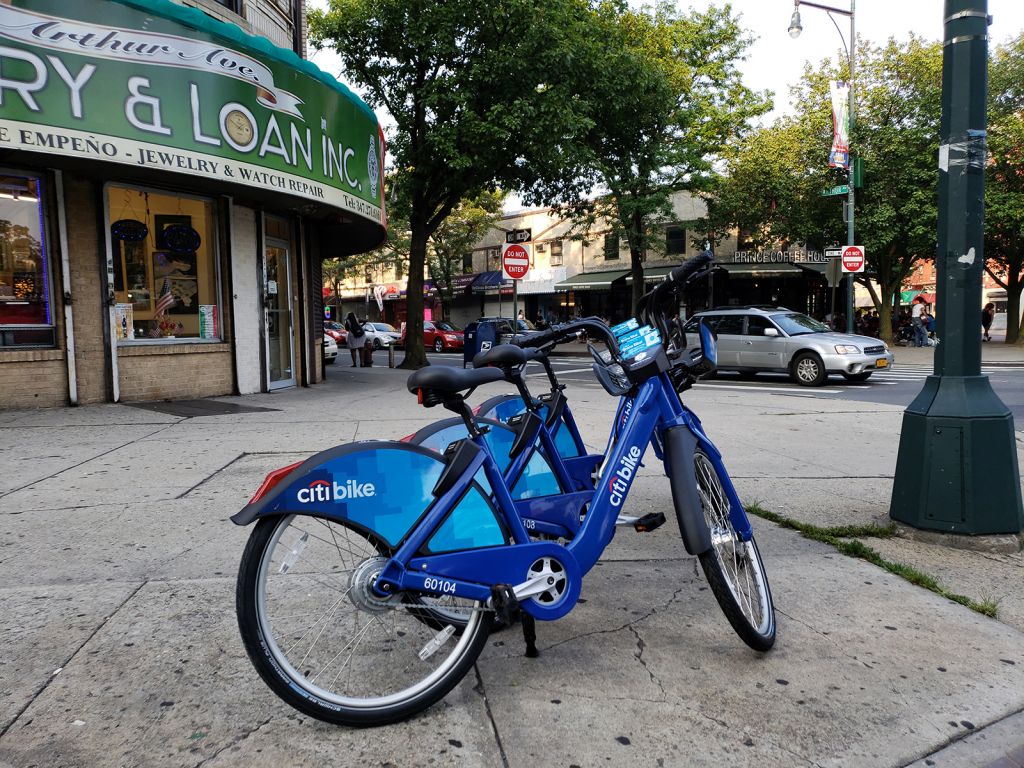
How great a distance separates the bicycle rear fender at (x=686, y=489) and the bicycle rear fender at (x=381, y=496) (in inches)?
27.7

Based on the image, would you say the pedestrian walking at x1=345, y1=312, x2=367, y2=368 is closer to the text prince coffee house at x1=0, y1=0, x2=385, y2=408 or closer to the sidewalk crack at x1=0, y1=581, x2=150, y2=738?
the text prince coffee house at x1=0, y1=0, x2=385, y2=408

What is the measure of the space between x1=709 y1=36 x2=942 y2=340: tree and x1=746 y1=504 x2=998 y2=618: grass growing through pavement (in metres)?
23.8

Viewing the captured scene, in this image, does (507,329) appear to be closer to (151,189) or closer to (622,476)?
(622,476)

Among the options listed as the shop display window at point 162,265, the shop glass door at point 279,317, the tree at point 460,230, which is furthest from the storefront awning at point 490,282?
the shop display window at point 162,265

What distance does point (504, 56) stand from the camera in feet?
49.9

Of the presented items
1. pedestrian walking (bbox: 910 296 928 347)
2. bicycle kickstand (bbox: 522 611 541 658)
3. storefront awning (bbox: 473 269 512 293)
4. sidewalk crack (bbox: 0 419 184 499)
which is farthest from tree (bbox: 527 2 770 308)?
bicycle kickstand (bbox: 522 611 541 658)

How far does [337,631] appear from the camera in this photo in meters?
2.67

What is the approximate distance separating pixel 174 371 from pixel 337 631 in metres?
9.19

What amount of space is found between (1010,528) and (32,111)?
9.56m

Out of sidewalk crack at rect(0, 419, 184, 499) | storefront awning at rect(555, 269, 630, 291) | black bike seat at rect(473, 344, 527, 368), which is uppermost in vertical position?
storefront awning at rect(555, 269, 630, 291)

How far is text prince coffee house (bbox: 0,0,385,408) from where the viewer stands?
26.9 ft

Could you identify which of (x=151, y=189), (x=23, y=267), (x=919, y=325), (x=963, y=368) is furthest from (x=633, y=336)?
(x=919, y=325)

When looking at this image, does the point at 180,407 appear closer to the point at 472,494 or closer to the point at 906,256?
the point at 472,494

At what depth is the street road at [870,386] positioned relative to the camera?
12039 mm
